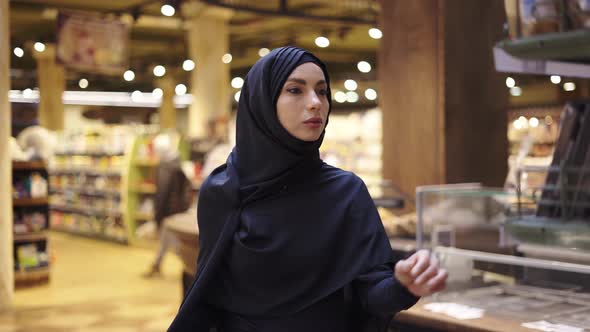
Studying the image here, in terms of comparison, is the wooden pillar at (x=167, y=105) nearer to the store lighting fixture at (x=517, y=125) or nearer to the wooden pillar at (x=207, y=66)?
the wooden pillar at (x=207, y=66)

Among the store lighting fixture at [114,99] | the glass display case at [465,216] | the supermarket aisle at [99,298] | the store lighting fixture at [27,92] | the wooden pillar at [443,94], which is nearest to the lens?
the glass display case at [465,216]

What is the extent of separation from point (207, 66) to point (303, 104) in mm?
12769

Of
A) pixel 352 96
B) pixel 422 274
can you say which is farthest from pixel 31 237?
pixel 352 96

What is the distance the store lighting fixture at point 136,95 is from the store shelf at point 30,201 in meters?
20.1

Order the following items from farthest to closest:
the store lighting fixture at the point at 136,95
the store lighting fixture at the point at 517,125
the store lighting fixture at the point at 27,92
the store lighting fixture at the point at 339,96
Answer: the store lighting fixture at the point at 136,95 → the store lighting fixture at the point at 339,96 → the store lighting fixture at the point at 27,92 → the store lighting fixture at the point at 517,125

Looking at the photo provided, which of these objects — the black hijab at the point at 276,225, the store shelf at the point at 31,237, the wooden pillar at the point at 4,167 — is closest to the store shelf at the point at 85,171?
the store shelf at the point at 31,237

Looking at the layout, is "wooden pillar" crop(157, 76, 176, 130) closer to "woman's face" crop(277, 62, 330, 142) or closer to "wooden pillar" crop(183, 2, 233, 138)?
"wooden pillar" crop(183, 2, 233, 138)

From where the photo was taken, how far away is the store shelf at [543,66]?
2662 mm

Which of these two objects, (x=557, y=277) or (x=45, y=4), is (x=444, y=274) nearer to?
(x=557, y=277)

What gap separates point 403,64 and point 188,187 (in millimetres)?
4977

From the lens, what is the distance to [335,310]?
1868 mm

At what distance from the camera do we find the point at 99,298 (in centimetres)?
835

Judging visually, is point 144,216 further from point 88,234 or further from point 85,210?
point 85,210

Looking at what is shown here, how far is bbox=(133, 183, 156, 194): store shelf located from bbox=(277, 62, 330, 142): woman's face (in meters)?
10.8
